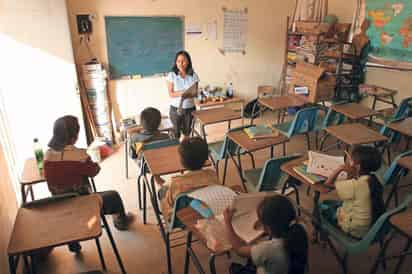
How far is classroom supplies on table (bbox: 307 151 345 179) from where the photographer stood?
2.24 meters

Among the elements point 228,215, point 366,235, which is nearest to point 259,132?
point 366,235

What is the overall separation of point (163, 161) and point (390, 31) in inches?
163

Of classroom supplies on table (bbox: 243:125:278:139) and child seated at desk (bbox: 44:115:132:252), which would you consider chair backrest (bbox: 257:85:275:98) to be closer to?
classroom supplies on table (bbox: 243:125:278:139)

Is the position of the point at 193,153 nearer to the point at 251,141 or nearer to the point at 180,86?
the point at 251,141

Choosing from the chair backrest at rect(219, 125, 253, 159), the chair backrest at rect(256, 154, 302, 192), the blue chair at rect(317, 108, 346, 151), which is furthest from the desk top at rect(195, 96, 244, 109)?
the chair backrest at rect(256, 154, 302, 192)

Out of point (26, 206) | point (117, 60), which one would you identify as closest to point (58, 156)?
point (26, 206)

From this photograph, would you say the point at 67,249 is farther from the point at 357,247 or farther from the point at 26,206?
the point at 357,247

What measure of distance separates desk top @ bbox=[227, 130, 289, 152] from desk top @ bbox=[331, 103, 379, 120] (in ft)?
3.80

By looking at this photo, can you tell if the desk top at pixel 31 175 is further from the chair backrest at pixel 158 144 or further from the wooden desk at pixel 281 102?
the wooden desk at pixel 281 102

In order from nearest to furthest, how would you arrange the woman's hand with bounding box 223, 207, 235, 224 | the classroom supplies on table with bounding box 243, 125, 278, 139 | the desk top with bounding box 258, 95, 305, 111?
the woman's hand with bounding box 223, 207, 235, 224
the classroom supplies on table with bounding box 243, 125, 278, 139
the desk top with bounding box 258, 95, 305, 111

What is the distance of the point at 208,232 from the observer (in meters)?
1.64

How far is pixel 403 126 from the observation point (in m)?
3.21

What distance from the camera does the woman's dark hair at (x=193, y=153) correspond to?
2096 mm

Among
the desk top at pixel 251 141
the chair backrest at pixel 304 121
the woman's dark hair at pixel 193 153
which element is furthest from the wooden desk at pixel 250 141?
the woman's dark hair at pixel 193 153
